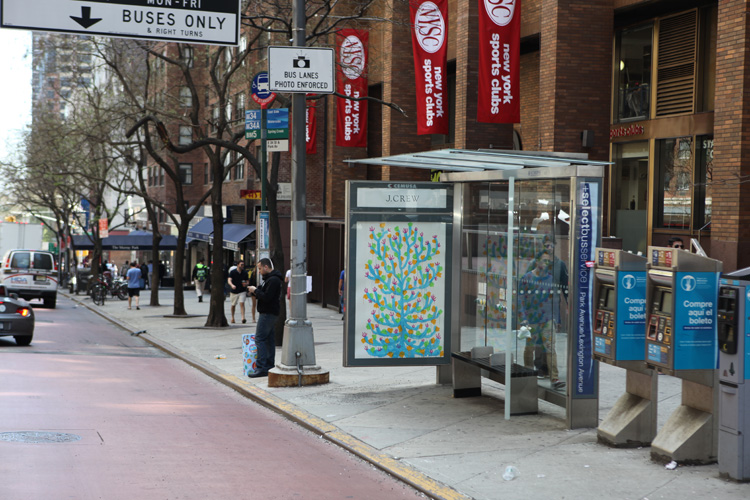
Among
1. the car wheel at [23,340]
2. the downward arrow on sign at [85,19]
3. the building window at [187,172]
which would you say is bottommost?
the car wheel at [23,340]

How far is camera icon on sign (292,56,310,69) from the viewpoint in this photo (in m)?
12.4

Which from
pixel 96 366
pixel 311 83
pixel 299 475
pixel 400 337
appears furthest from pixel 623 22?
pixel 299 475

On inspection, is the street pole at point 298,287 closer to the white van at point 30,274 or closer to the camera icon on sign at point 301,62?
the camera icon on sign at point 301,62

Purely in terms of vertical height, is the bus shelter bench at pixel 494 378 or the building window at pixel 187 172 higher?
the building window at pixel 187 172

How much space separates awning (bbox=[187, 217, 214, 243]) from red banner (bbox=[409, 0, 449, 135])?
22.2 metres

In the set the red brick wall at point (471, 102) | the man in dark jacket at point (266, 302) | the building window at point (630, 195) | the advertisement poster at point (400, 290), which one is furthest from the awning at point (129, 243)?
the advertisement poster at point (400, 290)

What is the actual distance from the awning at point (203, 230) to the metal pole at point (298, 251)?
31598mm

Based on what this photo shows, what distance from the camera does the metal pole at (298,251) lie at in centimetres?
1268

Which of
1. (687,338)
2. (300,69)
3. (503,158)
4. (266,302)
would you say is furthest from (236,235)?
(687,338)

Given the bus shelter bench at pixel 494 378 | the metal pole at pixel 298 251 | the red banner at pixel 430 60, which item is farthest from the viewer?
the red banner at pixel 430 60

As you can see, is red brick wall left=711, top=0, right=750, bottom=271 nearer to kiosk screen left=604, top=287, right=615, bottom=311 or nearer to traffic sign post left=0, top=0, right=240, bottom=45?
kiosk screen left=604, top=287, right=615, bottom=311

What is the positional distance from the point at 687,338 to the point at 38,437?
21.8 feet

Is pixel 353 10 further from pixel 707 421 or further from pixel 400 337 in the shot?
pixel 707 421

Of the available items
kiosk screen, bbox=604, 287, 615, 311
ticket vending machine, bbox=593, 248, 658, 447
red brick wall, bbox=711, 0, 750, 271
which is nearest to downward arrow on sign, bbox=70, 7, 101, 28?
ticket vending machine, bbox=593, 248, 658, 447
